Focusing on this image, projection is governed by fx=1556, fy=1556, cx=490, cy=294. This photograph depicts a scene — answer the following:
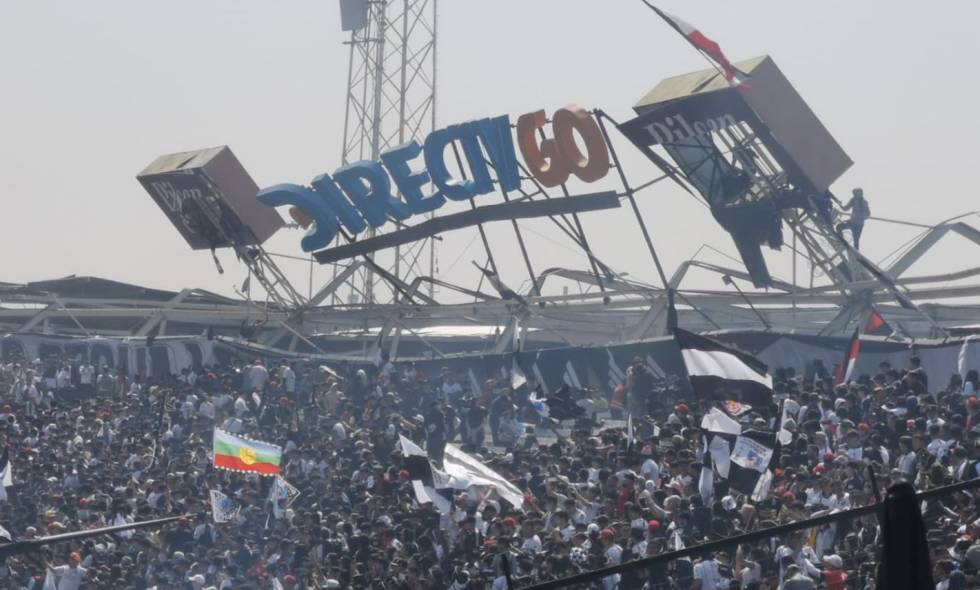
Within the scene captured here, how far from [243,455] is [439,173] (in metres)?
8.42

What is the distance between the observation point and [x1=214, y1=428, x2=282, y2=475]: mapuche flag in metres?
20.1

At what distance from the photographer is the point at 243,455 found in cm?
2041

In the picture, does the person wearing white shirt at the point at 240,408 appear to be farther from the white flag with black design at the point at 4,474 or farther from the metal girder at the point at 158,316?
the metal girder at the point at 158,316

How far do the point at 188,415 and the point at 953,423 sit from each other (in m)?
15.2

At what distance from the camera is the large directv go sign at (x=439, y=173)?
25.5 meters

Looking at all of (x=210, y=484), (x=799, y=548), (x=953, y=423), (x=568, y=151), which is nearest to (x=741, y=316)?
(x=568, y=151)

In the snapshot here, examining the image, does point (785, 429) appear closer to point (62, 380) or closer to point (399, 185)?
point (399, 185)

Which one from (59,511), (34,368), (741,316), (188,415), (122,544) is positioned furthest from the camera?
(34,368)

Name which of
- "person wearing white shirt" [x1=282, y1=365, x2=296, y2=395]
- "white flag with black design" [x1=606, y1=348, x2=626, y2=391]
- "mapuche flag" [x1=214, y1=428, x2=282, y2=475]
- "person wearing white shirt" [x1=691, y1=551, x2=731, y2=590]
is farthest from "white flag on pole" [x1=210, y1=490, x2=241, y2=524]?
"person wearing white shirt" [x1=691, y1=551, x2=731, y2=590]

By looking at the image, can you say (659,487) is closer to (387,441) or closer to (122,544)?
(387,441)

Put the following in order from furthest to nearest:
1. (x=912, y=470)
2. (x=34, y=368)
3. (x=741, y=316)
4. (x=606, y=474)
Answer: (x=34, y=368), (x=741, y=316), (x=606, y=474), (x=912, y=470)

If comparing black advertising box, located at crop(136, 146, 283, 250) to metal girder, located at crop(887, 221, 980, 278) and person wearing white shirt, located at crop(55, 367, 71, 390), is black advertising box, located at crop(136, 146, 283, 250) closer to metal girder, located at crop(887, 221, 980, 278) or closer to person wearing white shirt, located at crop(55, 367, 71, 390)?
person wearing white shirt, located at crop(55, 367, 71, 390)

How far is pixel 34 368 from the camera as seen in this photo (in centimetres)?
3231

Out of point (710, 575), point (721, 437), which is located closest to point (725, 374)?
point (721, 437)
